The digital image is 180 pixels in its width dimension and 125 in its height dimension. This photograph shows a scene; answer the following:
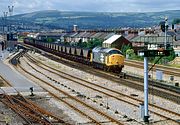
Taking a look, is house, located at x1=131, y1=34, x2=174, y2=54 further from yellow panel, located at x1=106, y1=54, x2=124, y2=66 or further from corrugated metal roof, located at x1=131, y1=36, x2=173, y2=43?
yellow panel, located at x1=106, y1=54, x2=124, y2=66

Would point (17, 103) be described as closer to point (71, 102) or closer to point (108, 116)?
point (71, 102)

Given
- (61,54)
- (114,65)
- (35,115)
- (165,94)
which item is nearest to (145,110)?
(35,115)

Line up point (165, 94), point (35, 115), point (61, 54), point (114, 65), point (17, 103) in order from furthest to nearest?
point (61, 54) → point (114, 65) → point (165, 94) → point (17, 103) → point (35, 115)

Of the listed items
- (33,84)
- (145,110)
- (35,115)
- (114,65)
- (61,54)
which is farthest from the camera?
(61,54)

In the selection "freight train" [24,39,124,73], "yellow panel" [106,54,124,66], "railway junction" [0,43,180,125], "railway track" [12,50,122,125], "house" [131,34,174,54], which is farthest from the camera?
"house" [131,34,174,54]

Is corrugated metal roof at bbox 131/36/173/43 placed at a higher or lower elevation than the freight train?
higher

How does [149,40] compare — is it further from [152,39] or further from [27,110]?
[27,110]

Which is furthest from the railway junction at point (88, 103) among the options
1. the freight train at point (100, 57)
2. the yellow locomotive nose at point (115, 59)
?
the freight train at point (100, 57)

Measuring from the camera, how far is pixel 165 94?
99.9 feet

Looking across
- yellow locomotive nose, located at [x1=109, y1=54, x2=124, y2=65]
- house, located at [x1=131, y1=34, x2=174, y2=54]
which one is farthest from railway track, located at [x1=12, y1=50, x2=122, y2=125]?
house, located at [x1=131, y1=34, x2=174, y2=54]

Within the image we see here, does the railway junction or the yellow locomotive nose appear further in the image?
the yellow locomotive nose

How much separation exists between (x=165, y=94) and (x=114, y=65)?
1810 centimetres

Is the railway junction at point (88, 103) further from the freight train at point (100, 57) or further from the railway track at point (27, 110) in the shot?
the freight train at point (100, 57)

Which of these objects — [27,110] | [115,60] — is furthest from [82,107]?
[115,60]
